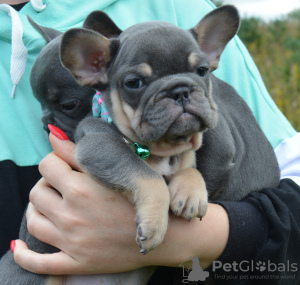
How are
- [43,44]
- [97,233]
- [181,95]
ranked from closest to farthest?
[181,95] < [97,233] < [43,44]

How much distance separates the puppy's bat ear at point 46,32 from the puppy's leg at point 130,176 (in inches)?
28.0

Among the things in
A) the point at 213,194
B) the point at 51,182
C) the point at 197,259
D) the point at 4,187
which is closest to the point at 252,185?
the point at 213,194

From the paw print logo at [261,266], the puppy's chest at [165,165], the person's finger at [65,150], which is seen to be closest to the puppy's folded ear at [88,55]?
the person's finger at [65,150]

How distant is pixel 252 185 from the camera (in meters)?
2.62

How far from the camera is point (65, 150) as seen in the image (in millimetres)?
2383

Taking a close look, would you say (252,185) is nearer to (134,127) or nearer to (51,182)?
(134,127)

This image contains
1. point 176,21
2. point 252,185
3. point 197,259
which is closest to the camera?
point 197,259

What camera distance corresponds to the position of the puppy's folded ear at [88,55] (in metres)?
2.20

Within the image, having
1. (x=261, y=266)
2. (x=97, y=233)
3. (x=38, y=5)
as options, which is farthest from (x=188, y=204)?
(x=38, y=5)

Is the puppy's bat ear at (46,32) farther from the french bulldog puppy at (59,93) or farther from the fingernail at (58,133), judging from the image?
the fingernail at (58,133)

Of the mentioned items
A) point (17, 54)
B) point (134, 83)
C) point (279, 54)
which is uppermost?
point (134, 83)

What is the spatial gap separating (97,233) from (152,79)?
2.38ft

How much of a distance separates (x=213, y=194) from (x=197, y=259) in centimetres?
36

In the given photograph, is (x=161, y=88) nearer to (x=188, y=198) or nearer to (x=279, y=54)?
(x=188, y=198)
